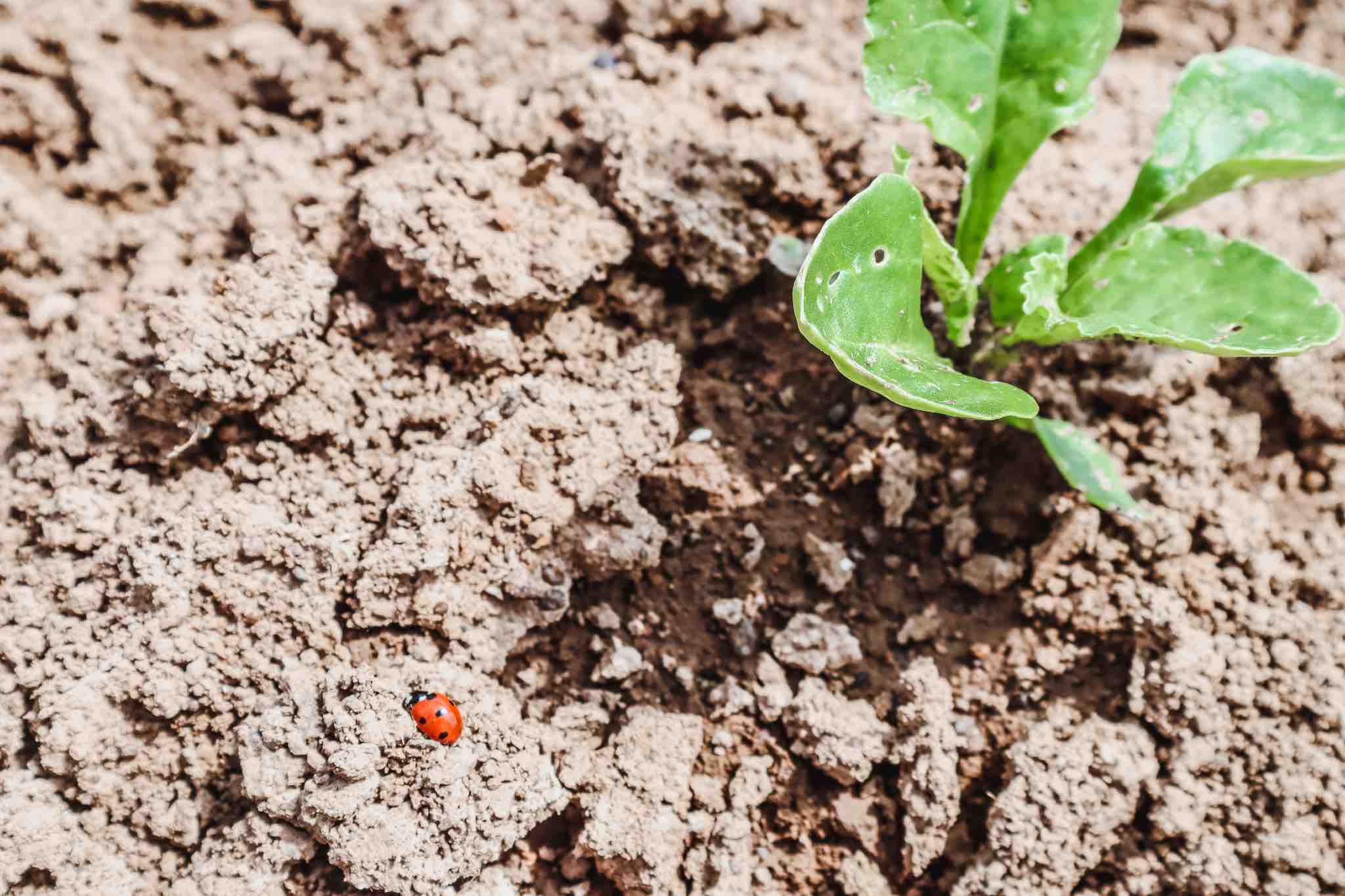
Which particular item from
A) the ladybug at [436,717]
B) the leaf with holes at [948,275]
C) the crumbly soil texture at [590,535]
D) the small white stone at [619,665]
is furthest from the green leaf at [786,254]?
the ladybug at [436,717]

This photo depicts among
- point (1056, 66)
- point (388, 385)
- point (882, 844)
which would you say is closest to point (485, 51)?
point (388, 385)

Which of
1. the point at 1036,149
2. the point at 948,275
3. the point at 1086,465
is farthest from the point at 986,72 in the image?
the point at 1086,465

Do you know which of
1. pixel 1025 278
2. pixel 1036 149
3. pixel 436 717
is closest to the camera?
pixel 436 717

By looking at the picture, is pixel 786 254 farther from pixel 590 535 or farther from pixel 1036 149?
pixel 590 535

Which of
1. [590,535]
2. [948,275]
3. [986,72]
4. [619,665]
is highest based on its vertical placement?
[986,72]

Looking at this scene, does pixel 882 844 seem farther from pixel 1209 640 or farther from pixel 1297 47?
pixel 1297 47

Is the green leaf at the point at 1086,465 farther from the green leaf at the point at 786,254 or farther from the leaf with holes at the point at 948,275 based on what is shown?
the green leaf at the point at 786,254
